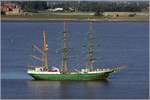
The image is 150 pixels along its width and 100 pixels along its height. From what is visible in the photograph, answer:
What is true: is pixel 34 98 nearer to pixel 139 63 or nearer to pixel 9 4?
pixel 139 63

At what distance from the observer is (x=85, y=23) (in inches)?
3152

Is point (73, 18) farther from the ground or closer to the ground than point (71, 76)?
closer to the ground

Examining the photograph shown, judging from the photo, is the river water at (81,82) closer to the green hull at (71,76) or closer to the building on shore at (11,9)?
the green hull at (71,76)

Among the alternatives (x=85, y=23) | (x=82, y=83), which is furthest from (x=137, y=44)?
(x=85, y=23)

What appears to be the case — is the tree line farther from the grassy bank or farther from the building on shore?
the grassy bank

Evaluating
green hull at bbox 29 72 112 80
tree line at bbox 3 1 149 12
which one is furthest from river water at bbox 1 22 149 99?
tree line at bbox 3 1 149 12

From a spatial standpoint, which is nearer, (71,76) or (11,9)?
(71,76)

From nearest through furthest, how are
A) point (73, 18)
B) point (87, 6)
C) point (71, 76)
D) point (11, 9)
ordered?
point (71, 76) < point (73, 18) < point (11, 9) < point (87, 6)

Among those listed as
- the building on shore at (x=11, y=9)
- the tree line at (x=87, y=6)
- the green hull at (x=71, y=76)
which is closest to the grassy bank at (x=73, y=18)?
the building on shore at (x=11, y=9)

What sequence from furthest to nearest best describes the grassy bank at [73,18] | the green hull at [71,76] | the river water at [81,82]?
1. the grassy bank at [73,18]
2. the green hull at [71,76]
3. the river water at [81,82]

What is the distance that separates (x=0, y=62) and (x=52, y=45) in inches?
397

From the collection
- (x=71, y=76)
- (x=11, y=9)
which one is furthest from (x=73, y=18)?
(x=71, y=76)

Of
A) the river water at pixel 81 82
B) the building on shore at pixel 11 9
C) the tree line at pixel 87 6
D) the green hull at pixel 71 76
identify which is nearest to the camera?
the river water at pixel 81 82

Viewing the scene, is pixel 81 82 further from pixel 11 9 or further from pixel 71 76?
pixel 11 9
